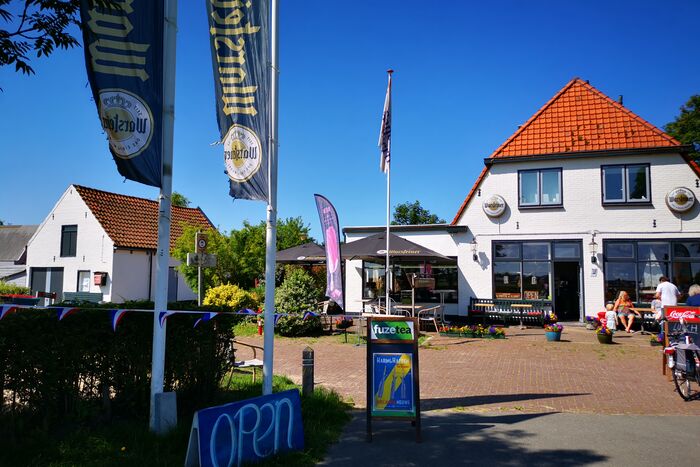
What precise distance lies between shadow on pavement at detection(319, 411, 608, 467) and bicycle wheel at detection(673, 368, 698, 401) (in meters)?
2.68

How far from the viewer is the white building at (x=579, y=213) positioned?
57.9ft

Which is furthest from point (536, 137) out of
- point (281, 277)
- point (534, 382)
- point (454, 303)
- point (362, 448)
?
point (362, 448)

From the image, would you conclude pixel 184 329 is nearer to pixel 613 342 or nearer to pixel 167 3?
pixel 167 3

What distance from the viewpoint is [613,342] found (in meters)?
14.0

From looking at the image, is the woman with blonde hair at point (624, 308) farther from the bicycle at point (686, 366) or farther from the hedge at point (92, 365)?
the hedge at point (92, 365)

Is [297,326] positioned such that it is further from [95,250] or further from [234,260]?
[95,250]

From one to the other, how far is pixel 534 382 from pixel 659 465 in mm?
4044

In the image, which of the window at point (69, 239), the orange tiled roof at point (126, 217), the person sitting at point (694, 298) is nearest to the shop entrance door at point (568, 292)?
the person sitting at point (694, 298)

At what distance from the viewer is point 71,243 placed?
2806 centimetres

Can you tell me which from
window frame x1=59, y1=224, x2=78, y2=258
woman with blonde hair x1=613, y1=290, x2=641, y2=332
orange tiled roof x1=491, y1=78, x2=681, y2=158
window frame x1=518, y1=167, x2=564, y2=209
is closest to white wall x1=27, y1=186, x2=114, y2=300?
window frame x1=59, y1=224, x2=78, y2=258

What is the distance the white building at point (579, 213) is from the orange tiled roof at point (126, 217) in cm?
1622

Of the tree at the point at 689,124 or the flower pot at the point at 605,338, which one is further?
the tree at the point at 689,124

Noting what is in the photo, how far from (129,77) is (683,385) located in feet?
30.5

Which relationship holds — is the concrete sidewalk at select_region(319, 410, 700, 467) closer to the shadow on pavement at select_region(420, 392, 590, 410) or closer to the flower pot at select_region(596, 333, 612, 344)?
the shadow on pavement at select_region(420, 392, 590, 410)
